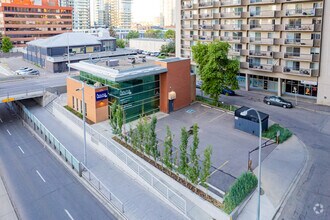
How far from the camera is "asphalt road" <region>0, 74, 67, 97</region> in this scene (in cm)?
4949

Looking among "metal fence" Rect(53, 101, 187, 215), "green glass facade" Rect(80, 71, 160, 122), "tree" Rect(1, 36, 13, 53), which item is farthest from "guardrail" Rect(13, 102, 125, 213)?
"tree" Rect(1, 36, 13, 53)

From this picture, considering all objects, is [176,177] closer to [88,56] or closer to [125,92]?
[125,92]

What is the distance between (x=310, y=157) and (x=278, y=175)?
5620 mm

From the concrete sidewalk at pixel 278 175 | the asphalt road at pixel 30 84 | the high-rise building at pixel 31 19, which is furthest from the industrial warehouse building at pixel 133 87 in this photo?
the high-rise building at pixel 31 19

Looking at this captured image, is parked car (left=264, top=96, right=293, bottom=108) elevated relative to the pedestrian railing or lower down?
elevated

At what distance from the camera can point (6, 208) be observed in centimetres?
2222

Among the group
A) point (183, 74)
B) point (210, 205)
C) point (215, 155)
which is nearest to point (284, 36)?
point (183, 74)

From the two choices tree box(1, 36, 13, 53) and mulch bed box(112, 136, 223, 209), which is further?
tree box(1, 36, 13, 53)

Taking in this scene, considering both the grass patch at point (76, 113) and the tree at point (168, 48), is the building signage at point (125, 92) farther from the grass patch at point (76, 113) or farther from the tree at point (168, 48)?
the tree at point (168, 48)

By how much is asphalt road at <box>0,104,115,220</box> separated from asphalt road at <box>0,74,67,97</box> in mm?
16635

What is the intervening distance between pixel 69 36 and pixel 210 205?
72626mm

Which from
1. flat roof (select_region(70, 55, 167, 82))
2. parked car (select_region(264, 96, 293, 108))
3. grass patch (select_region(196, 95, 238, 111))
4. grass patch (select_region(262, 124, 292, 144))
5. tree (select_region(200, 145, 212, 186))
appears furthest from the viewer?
parked car (select_region(264, 96, 293, 108))

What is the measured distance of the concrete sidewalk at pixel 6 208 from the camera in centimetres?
2117

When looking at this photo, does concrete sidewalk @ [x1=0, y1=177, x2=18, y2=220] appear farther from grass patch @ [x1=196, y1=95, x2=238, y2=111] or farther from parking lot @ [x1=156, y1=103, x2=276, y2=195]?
grass patch @ [x1=196, y1=95, x2=238, y2=111]
